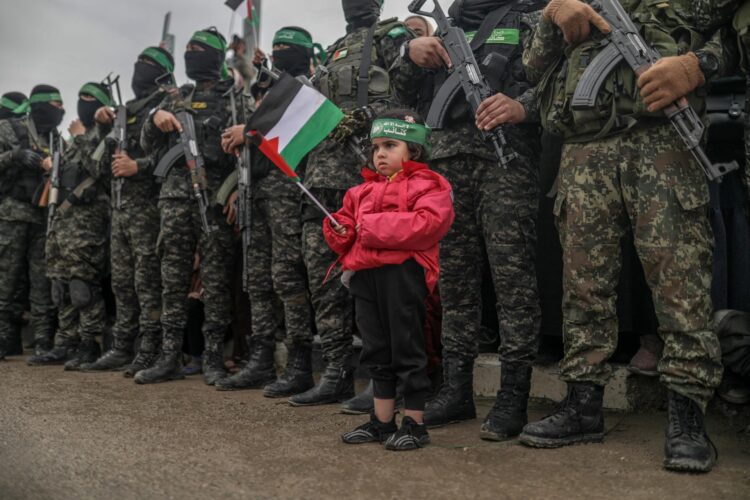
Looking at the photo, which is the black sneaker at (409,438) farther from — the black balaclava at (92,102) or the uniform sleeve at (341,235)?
the black balaclava at (92,102)

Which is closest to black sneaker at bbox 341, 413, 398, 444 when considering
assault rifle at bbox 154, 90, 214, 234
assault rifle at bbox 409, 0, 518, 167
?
assault rifle at bbox 409, 0, 518, 167

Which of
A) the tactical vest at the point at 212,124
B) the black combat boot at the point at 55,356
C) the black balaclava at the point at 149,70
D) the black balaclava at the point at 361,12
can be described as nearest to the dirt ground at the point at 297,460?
the tactical vest at the point at 212,124

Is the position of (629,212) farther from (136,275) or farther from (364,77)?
(136,275)

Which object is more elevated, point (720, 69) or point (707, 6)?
point (707, 6)

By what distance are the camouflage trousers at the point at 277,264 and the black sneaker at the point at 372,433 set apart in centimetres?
153

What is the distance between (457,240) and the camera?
3508mm

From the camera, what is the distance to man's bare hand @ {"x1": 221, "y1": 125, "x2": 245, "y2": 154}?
4980 mm

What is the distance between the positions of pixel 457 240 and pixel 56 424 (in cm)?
221

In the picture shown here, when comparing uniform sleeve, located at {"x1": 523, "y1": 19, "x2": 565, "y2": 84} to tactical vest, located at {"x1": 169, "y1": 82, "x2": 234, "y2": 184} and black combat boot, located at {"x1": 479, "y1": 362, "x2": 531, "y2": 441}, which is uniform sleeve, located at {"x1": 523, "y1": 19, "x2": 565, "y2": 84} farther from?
tactical vest, located at {"x1": 169, "y1": 82, "x2": 234, "y2": 184}

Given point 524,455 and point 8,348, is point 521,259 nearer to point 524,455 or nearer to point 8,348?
point 524,455

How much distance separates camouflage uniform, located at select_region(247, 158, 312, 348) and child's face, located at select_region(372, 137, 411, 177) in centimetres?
149

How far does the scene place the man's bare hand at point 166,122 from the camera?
17.8 feet

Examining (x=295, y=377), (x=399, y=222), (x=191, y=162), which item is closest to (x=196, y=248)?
A: (x=191, y=162)

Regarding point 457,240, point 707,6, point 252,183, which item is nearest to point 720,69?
point 707,6
